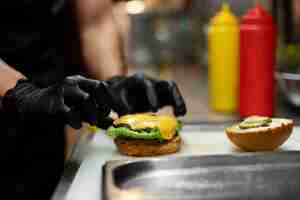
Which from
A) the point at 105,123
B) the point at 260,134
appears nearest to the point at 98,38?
the point at 105,123

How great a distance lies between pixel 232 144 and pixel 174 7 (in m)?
1.86

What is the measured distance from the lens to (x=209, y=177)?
36.9 inches

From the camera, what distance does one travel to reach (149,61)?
8.87 ft

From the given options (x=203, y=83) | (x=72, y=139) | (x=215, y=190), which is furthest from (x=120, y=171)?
(x=203, y=83)

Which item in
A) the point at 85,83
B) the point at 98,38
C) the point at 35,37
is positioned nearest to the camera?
the point at 85,83

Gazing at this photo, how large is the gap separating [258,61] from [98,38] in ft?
1.56

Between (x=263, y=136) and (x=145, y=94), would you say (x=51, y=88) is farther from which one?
(x=263, y=136)

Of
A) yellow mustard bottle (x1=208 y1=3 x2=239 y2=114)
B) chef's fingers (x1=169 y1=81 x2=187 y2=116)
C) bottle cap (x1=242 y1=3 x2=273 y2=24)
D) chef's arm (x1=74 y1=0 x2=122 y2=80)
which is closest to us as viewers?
chef's fingers (x1=169 y1=81 x2=187 y2=116)

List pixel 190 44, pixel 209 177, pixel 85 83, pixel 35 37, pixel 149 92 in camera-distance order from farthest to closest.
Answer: pixel 190 44
pixel 35 37
pixel 149 92
pixel 85 83
pixel 209 177

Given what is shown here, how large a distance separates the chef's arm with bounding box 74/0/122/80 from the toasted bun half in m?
0.64

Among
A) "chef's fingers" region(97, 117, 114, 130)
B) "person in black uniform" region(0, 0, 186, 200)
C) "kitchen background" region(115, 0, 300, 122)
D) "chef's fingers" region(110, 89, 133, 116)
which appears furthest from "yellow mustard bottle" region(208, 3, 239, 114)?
"chef's fingers" region(97, 117, 114, 130)

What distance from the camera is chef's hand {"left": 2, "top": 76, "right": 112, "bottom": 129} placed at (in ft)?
3.31

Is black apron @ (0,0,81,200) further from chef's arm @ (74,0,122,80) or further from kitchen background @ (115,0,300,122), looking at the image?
kitchen background @ (115,0,300,122)

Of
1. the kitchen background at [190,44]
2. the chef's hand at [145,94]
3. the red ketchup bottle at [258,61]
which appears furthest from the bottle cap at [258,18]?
the chef's hand at [145,94]
